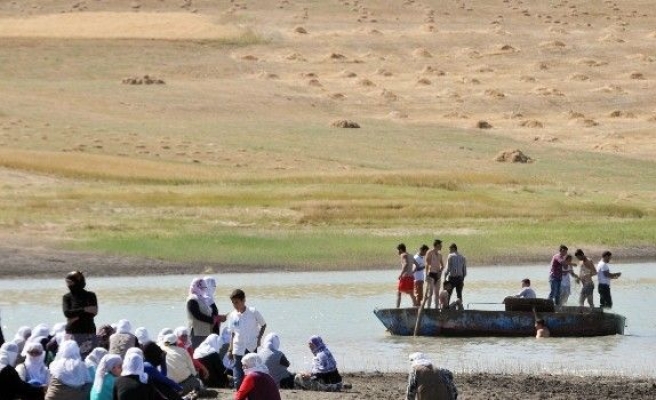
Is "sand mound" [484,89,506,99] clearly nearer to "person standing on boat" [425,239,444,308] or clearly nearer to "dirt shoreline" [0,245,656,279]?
"dirt shoreline" [0,245,656,279]

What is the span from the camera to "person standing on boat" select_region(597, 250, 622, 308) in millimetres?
33406

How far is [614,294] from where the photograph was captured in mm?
38156

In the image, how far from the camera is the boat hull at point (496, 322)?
29844mm

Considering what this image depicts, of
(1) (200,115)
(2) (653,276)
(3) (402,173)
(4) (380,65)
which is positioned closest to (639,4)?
(4) (380,65)

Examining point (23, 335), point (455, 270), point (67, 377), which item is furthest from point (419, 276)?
point (67, 377)

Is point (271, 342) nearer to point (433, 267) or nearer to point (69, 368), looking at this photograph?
point (69, 368)

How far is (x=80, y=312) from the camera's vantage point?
19.8 meters

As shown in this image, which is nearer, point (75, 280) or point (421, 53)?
point (75, 280)

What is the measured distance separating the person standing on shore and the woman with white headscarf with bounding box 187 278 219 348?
2.25 meters

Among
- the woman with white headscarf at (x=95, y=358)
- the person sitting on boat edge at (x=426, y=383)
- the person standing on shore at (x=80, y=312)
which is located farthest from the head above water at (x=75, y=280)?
the person sitting on boat edge at (x=426, y=383)

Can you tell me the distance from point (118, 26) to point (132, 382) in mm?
102088

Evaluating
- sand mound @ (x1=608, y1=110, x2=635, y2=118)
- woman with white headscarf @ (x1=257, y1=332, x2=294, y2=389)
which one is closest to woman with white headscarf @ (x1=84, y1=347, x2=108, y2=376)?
woman with white headscarf @ (x1=257, y1=332, x2=294, y2=389)

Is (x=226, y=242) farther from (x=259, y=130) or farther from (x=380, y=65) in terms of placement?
(x=380, y=65)

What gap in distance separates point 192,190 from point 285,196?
323 cm
